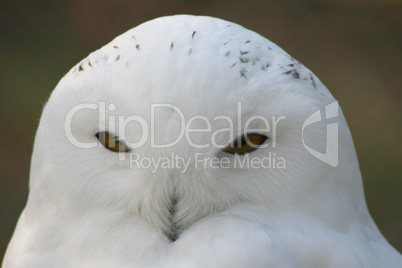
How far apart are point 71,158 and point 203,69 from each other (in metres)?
0.36

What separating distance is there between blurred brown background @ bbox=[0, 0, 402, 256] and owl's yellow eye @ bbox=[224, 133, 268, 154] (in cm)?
243

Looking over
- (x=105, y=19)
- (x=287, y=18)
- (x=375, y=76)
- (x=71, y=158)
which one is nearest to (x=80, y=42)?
(x=105, y=19)

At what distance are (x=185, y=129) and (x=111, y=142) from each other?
0.17 metres

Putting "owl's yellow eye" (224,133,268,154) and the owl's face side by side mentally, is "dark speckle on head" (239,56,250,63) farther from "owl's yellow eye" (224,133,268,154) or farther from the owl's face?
"owl's yellow eye" (224,133,268,154)

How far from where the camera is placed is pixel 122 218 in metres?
1.64

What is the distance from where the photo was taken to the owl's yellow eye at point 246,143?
1554mm

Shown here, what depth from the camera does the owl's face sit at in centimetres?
151

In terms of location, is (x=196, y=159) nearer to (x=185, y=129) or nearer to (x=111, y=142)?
(x=185, y=129)

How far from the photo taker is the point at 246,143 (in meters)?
1.57

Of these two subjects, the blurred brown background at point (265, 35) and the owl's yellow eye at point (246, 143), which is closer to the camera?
the owl's yellow eye at point (246, 143)

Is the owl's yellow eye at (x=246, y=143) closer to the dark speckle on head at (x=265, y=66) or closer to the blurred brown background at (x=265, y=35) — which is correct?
the dark speckle on head at (x=265, y=66)
